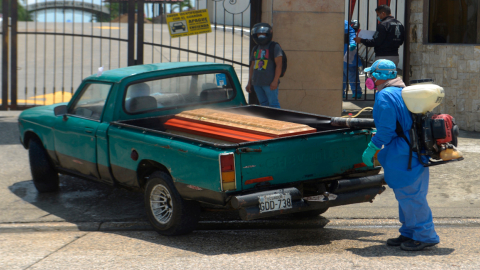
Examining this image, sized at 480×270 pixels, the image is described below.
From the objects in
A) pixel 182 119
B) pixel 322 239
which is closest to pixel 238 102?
pixel 182 119

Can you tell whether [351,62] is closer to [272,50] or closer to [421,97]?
[272,50]

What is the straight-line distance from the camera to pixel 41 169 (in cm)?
748

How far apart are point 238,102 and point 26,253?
3023 millimetres

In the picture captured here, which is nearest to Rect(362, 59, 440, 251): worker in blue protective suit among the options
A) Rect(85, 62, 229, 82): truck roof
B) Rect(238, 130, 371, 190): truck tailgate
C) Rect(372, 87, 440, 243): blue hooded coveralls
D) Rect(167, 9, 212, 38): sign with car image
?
Rect(372, 87, 440, 243): blue hooded coveralls

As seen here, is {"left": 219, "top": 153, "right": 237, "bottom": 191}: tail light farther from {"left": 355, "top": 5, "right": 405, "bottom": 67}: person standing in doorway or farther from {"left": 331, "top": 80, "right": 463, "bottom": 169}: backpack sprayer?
{"left": 355, "top": 5, "right": 405, "bottom": 67}: person standing in doorway

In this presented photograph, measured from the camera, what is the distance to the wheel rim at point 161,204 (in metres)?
5.85

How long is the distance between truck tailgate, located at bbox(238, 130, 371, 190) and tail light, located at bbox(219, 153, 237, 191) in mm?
98

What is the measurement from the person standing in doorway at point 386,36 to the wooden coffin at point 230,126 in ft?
15.6

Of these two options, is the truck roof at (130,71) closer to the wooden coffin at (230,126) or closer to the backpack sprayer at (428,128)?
the wooden coffin at (230,126)

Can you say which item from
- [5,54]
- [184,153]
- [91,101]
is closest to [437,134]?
[184,153]

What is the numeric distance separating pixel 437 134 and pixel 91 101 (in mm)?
3855

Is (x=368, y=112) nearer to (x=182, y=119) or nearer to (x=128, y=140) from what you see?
(x=182, y=119)

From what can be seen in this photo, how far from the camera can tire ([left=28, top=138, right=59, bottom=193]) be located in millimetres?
7477

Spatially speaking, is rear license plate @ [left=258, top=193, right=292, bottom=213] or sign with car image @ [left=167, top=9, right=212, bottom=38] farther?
sign with car image @ [left=167, top=9, right=212, bottom=38]
